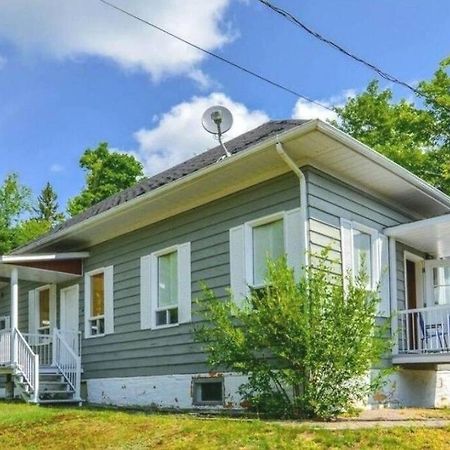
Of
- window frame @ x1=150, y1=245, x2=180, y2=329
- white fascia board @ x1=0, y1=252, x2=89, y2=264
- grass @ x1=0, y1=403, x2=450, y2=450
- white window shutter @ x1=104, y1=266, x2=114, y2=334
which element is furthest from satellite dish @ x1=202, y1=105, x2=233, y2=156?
grass @ x1=0, y1=403, x2=450, y2=450

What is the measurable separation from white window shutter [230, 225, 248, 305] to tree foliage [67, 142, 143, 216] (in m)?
21.6

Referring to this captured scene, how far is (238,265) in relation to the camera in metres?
11.1

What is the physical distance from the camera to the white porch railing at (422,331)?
11.7 meters

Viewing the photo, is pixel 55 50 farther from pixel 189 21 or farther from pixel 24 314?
pixel 24 314

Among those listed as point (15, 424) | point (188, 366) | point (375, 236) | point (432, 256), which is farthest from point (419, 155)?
point (15, 424)

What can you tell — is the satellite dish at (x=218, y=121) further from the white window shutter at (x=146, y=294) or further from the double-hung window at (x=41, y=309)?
the double-hung window at (x=41, y=309)

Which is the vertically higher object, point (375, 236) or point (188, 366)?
point (375, 236)

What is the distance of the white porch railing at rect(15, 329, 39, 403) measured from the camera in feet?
42.7

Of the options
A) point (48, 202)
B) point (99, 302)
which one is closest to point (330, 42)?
point (99, 302)

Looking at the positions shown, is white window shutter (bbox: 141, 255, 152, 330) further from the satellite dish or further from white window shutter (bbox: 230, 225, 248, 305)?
the satellite dish

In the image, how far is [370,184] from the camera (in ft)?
38.1

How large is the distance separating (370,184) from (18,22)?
6306 mm

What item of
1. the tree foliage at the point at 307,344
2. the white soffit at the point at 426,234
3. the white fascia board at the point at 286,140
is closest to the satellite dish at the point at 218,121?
the white fascia board at the point at 286,140

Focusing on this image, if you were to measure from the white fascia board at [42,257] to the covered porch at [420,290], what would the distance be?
6.61m
